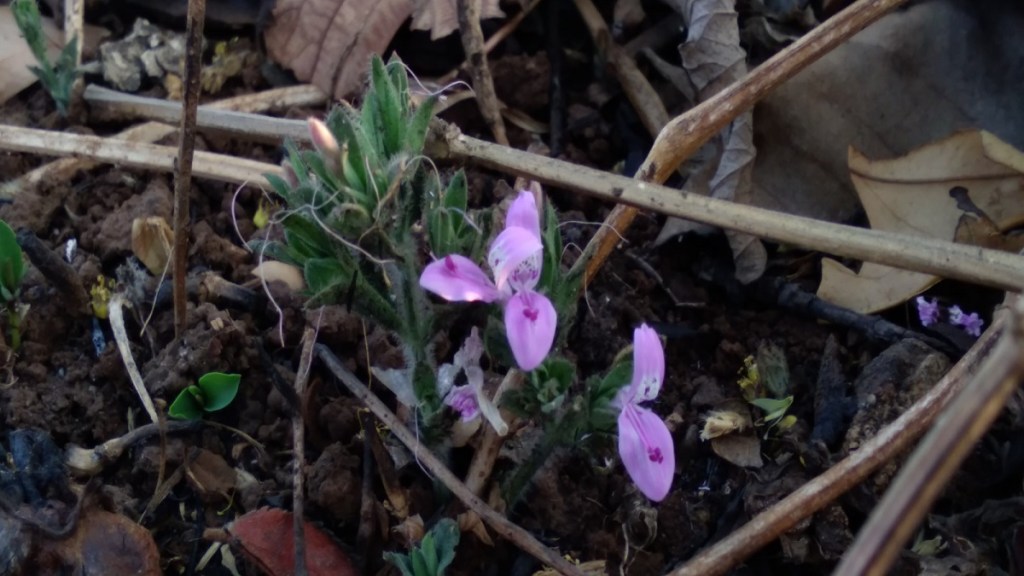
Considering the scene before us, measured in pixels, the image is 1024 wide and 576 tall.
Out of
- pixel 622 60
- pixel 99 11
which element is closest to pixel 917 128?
pixel 622 60

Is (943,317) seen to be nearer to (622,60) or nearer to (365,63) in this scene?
(622,60)

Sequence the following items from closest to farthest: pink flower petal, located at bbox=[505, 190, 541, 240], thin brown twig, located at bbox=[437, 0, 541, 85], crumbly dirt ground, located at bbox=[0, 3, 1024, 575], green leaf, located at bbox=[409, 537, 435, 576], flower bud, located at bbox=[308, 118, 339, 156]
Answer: flower bud, located at bbox=[308, 118, 339, 156] < pink flower petal, located at bbox=[505, 190, 541, 240] < green leaf, located at bbox=[409, 537, 435, 576] < crumbly dirt ground, located at bbox=[0, 3, 1024, 575] < thin brown twig, located at bbox=[437, 0, 541, 85]

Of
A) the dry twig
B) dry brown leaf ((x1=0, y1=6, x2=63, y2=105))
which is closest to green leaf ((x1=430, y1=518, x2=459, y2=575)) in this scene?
the dry twig

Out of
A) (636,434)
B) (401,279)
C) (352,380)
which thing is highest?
(401,279)

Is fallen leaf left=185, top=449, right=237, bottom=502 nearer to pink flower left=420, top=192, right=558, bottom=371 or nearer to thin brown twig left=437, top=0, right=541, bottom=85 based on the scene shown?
pink flower left=420, top=192, right=558, bottom=371

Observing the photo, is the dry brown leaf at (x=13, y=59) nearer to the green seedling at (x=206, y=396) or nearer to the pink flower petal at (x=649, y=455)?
the green seedling at (x=206, y=396)

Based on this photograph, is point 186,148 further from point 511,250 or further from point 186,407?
point 511,250
